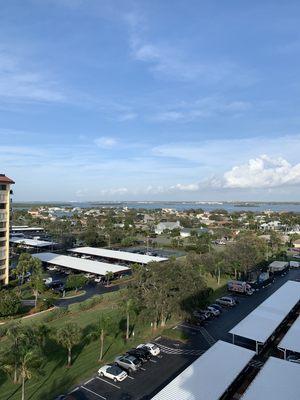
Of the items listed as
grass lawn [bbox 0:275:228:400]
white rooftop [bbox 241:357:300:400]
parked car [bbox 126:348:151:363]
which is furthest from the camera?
parked car [bbox 126:348:151:363]

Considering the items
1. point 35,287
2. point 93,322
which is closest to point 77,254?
point 35,287

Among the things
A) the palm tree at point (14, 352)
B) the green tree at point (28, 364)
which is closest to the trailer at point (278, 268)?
the palm tree at point (14, 352)

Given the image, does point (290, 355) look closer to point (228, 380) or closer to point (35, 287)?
point (228, 380)

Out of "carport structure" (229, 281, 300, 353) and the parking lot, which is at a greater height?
"carport structure" (229, 281, 300, 353)

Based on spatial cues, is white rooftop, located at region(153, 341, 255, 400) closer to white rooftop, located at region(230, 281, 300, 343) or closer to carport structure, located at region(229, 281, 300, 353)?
carport structure, located at region(229, 281, 300, 353)

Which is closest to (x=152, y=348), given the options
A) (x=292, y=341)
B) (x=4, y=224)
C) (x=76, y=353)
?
(x=76, y=353)

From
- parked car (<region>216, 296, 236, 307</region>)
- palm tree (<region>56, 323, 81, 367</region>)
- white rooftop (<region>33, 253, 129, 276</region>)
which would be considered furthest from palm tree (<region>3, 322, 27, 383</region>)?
white rooftop (<region>33, 253, 129, 276</region>)

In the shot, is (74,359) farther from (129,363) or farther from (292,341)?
(292,341)
